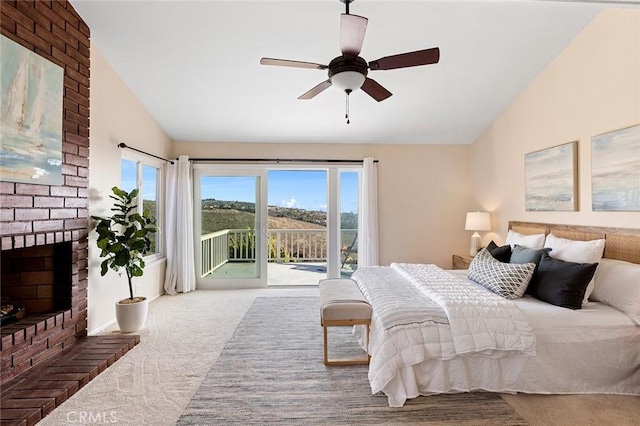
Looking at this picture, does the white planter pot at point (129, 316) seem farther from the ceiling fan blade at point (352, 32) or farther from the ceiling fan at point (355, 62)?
the ceiling fan blade at point (352, 32)

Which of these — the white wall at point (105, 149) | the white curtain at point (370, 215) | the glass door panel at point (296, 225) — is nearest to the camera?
the white wall at point (105, 149)

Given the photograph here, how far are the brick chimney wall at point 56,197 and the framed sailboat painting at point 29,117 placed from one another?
79 millimetres

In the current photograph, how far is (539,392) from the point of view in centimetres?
217

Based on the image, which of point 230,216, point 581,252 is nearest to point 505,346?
point 581,252

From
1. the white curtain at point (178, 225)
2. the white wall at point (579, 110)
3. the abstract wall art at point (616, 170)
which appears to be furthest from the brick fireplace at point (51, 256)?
the white wall at point (579, 110)

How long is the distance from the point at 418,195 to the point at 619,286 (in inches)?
119

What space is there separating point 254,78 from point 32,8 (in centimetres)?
189

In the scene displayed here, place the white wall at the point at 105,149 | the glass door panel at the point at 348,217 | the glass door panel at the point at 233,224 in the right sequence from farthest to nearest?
the glass door panel at the point at 348,217 → the glass door panel at the point at 233,224 → the white wall at the point at 105,149

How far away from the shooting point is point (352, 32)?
6.75 ft

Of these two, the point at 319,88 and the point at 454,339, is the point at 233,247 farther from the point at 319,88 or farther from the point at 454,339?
the point at 454,339

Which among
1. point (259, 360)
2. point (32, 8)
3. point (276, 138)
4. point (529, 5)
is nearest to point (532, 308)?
point (259, 360)

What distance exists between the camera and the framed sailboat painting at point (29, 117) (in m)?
2.16

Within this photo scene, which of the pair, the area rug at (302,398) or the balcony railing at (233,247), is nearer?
the area rug at (302,398)

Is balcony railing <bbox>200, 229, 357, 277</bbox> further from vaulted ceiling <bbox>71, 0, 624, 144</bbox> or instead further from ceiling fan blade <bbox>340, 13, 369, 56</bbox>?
ceiling fan blade <bbox>340, 13, 369, 56</bbox>
